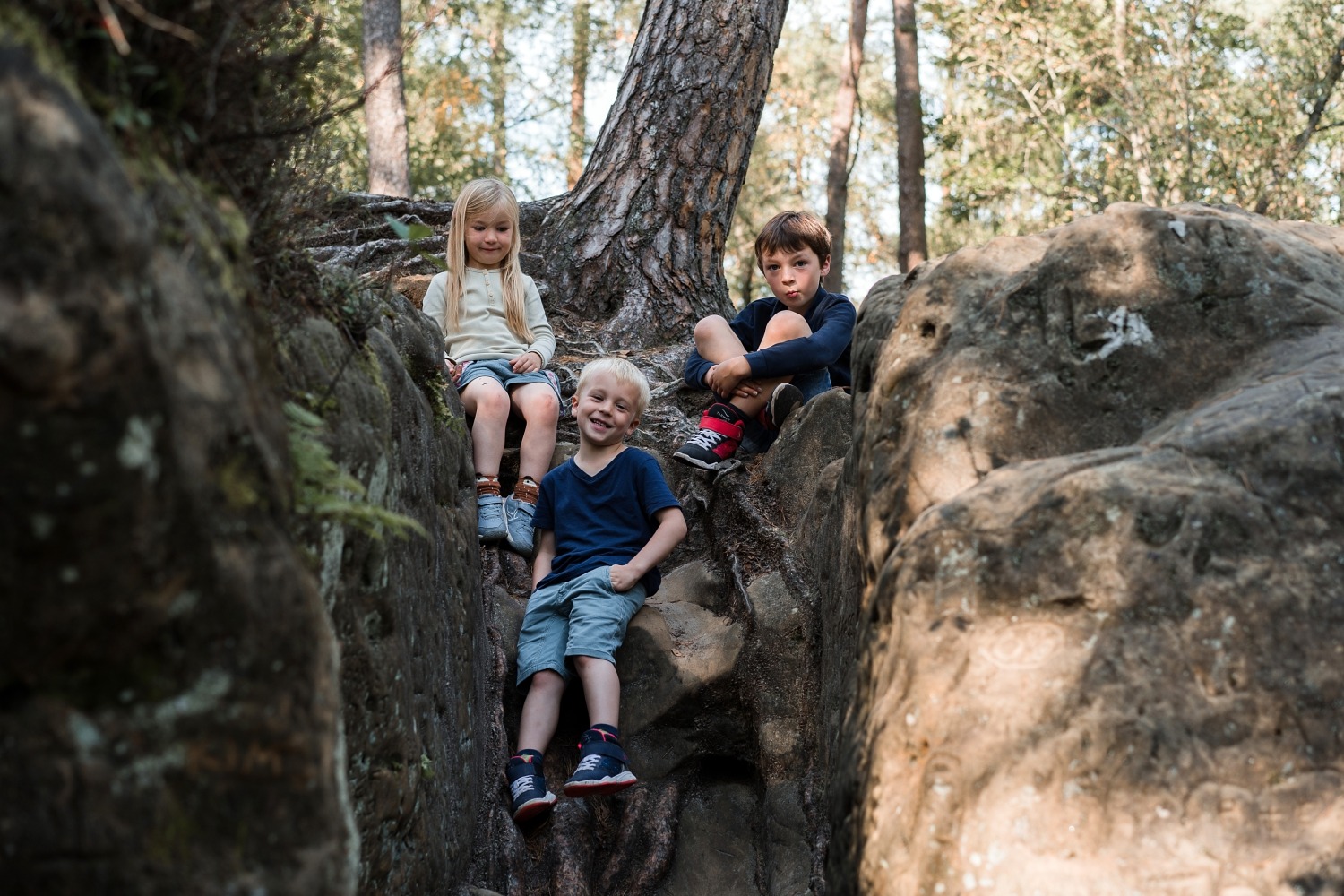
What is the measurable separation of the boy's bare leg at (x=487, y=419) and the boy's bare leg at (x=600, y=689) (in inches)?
51.6

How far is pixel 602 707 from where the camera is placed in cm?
454

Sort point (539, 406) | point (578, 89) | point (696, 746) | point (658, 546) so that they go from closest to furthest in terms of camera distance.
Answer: point (696, 746) < point (658, 546) < point (539, 406) < point (578, 89)

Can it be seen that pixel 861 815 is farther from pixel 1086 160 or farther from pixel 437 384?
pixel 1086 160

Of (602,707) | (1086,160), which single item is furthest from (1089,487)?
(1086,160)

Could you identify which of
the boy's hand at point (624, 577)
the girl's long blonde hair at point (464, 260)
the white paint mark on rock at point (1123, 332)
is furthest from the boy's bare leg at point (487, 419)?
the white paint mark on rock at point (1123, 332)

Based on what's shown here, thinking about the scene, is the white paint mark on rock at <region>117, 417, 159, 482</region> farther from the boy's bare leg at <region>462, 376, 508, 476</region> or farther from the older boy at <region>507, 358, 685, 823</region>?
the boy's bare leg at <region>462, 376, 508, 476</region>

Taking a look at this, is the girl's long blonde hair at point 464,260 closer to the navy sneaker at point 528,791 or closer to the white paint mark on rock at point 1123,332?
the navy sneaker at point 528,791

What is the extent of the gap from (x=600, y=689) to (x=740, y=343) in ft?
8.11

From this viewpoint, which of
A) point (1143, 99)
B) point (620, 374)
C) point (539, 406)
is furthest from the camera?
point (1143, 99)

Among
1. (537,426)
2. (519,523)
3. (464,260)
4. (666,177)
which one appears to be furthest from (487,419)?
(666,177)

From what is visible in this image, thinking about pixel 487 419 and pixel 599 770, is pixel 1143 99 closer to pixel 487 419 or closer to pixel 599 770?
pixel 487 419

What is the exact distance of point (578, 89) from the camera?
20891 millimetres

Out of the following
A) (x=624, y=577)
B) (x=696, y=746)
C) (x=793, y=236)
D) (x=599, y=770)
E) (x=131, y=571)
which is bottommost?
(x=696, y=746)

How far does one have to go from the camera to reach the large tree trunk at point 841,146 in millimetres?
14953
